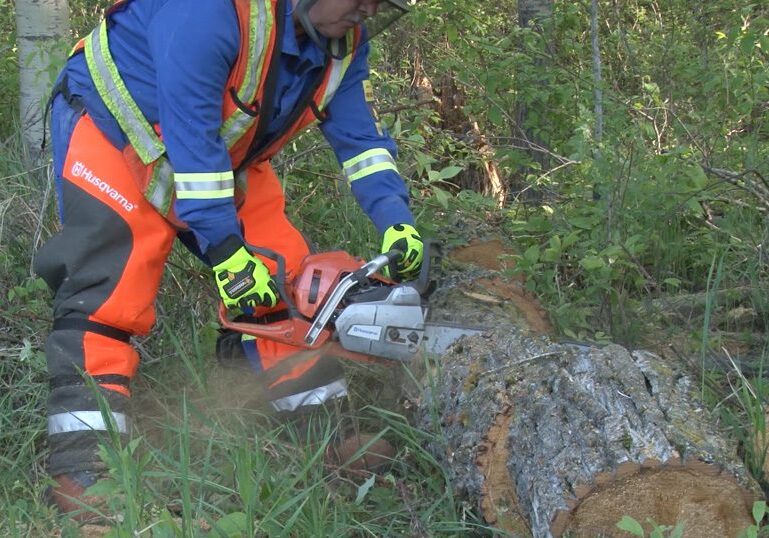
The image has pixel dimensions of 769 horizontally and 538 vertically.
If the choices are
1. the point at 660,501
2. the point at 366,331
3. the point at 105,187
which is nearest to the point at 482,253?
the point at 366,331

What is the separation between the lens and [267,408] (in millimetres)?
3582

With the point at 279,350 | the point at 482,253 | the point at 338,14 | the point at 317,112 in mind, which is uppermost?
the point at 338,14

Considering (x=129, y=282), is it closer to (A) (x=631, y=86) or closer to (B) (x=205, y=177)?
(B) (x=205, y=177)

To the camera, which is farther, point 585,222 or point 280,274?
point 585,222

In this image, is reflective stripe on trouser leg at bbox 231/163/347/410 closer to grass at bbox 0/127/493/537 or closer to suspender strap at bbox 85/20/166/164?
grass at bbox 0/127/493/537

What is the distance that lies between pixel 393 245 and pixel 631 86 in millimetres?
5476

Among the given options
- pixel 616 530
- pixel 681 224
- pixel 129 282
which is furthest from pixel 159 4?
pixel 681 224

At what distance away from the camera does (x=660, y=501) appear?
2303 millimetres

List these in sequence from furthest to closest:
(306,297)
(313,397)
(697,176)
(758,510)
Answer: (697,176)
(313,397)
(306,297)
(758,510)

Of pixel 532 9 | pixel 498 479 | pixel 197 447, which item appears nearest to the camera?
pixel 498 479

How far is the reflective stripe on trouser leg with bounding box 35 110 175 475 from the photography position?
313cm

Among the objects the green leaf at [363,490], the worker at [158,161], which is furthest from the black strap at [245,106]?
the green leaf at [363,490]

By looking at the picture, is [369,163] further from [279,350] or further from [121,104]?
[121,104]

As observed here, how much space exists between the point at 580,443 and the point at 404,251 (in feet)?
4.00
